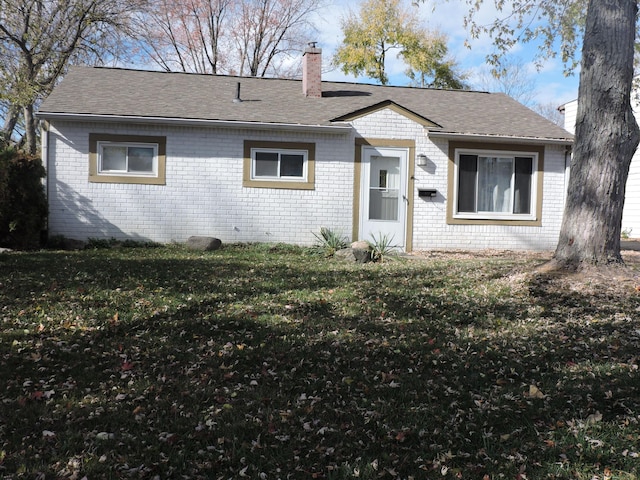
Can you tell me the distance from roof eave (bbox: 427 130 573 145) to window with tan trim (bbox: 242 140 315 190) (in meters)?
2.90

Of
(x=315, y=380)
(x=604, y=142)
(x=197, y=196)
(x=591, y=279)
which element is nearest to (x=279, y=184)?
(x=197, y=196)

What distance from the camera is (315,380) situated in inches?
149

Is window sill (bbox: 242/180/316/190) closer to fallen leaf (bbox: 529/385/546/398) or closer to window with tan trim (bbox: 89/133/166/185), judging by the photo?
window with tan trim (bbox: 89/133/166/185)

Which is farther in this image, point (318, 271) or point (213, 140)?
point (213, 140)

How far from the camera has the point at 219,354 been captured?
168 inches

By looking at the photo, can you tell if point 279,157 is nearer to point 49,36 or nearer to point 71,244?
point 71,244

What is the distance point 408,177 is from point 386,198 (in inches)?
27.6

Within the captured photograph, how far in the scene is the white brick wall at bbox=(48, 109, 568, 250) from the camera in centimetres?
1146

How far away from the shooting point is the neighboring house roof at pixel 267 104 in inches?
459

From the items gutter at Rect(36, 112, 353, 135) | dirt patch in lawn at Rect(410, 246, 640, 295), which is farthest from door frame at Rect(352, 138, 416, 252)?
dirt patch in lawn at Rect(410, 246, 640, 295)

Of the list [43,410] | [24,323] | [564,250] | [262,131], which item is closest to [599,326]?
[564,250]

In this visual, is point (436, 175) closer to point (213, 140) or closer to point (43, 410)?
point (213, 140)

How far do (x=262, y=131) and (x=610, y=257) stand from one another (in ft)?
25.1

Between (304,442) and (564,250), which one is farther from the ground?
(564,250)
